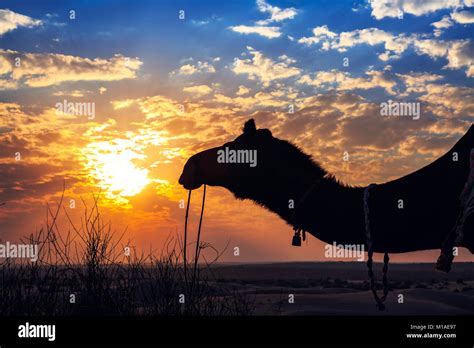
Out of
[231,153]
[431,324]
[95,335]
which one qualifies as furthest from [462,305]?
[95,335]

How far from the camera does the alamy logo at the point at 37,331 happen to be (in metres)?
6.27

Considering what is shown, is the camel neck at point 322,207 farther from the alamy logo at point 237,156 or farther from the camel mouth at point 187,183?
the camel mouth at point 187,183

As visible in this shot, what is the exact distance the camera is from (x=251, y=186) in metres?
7.11

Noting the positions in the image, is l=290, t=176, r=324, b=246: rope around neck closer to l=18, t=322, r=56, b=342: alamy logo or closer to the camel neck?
the camel neck

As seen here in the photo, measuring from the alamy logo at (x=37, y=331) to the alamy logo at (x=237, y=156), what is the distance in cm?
298

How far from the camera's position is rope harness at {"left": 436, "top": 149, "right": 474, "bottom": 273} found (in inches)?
264

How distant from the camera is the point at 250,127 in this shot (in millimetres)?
7234

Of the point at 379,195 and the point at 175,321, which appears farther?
the point at 379,195

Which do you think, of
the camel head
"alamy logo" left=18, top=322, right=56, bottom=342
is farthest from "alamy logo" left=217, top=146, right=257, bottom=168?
"alamy logo" left=18, top=322, right=56, bottom=342

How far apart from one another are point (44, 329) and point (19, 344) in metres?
0.34

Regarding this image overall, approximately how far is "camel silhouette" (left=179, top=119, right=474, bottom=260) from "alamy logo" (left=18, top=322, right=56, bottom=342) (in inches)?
110

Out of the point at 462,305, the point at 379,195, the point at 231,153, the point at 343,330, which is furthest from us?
the point at 462,305

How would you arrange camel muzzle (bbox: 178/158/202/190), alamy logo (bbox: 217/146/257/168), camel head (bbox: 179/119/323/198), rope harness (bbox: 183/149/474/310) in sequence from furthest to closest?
camel muzzle (bbox: 178/158/202/190) < alamy logo (bbox: 217/146/257/168) < camel head (bbox: 179/119/323/198) < rope harness (bbox: 183/149/474/310)

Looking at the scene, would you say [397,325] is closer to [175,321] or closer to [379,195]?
[379,195]
